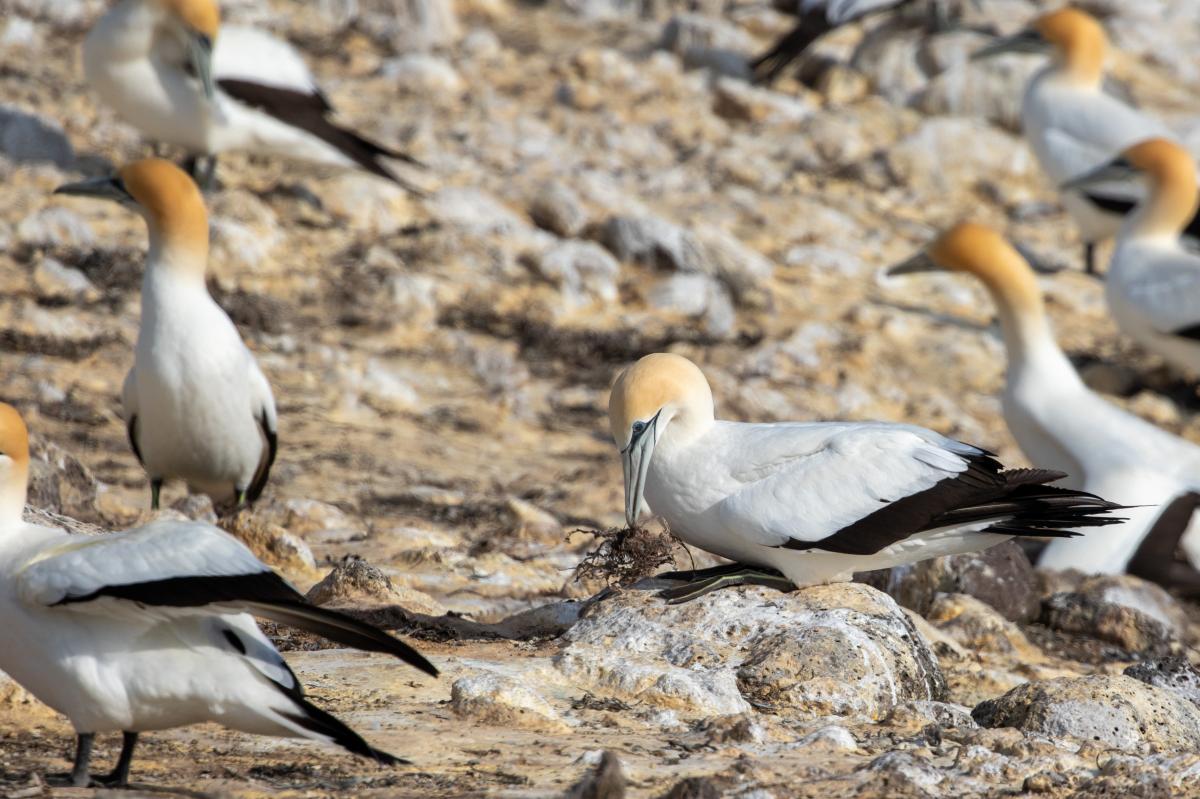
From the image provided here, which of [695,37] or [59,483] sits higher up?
[695,37]

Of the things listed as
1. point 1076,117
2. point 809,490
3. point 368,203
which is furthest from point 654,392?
point 1076,117

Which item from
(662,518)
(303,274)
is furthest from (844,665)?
(303,274)

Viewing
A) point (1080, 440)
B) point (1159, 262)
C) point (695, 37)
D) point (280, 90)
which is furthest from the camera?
point (695, 37)

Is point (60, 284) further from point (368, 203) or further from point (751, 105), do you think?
point (751, 105)

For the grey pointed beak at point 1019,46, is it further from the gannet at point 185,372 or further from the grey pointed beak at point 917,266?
the gannet at point 185,372

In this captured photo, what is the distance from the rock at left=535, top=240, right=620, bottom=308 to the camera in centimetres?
1029

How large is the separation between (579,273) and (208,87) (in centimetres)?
246

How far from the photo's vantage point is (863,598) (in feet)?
15.6

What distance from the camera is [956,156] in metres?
13.6

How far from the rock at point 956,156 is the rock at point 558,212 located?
3321 millimetres

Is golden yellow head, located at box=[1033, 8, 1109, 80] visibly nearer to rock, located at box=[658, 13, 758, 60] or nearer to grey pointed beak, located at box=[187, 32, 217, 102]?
rock, located at box=[658, 13, 758, 60]

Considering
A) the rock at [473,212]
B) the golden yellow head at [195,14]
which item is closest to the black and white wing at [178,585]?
the golden yellow head at [195,14]

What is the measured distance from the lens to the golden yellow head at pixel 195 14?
9.86 m

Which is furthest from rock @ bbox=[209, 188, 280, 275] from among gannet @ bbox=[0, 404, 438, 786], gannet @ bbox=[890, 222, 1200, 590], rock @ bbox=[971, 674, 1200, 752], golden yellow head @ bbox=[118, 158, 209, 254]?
rock @ bbox=[971, 674, 1200, 752]
